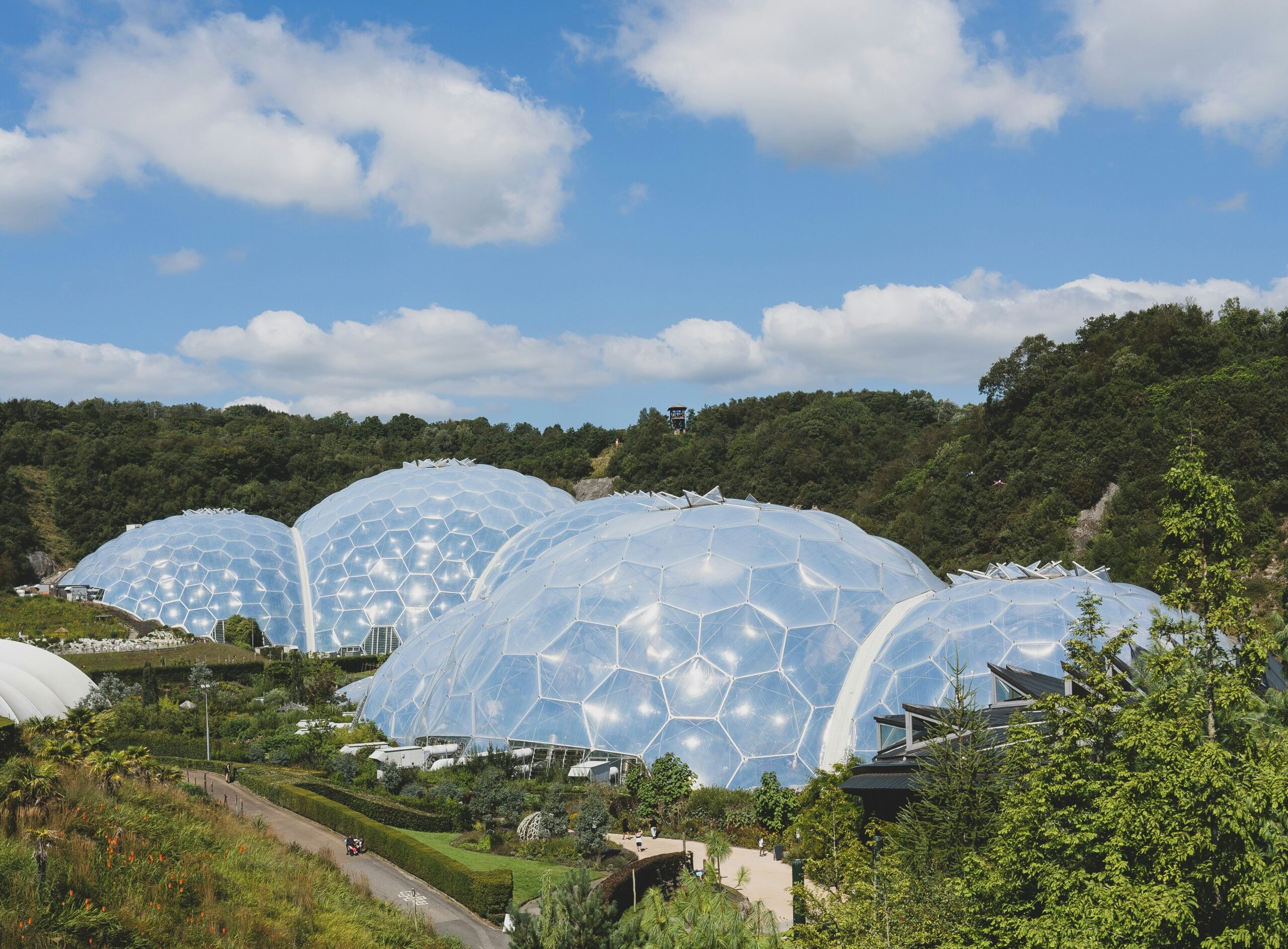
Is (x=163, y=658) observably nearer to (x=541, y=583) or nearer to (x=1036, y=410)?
(x=541, y=583)

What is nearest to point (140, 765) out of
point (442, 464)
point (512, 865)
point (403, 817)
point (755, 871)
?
point (403, 817)

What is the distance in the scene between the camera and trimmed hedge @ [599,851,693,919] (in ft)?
58.9

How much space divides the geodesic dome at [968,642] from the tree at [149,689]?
28.2 metres

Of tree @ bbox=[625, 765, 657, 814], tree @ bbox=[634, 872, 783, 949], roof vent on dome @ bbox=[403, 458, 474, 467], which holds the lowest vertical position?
tree @ bbox=[625, 765, 657, 814]

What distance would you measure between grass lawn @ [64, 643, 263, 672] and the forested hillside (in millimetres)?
30111

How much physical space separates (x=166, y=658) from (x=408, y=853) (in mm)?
30985

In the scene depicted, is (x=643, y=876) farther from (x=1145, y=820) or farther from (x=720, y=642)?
(x=1145, y=820)

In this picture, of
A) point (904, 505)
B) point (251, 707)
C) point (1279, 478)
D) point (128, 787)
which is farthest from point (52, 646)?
point (1279, 478)

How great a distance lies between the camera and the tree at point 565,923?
1262 cm

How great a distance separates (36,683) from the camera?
3588 cm

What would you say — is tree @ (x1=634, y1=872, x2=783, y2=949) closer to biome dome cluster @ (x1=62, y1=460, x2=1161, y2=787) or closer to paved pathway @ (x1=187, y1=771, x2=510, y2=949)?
paved pathway @ (x1=187, y1=771, x2=510, y2=949)

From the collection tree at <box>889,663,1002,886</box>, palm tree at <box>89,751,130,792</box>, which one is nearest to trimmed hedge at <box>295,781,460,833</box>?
palm tree at <box>89,751,130,792</box>

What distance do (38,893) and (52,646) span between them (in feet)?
135

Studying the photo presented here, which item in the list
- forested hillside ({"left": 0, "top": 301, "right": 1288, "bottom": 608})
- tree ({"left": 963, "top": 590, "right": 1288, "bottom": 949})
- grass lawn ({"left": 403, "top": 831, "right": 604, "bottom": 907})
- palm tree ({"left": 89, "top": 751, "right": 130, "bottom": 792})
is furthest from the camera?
forested hillside ({"left": 0, "top": 301, "right": 1288, "bottom": 608})
